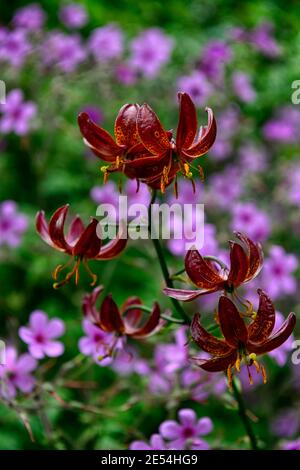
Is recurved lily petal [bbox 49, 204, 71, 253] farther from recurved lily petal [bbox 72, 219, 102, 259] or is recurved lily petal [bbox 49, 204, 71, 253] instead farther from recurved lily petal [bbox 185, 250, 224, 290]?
recurved lily petal [bbox 185, 250, 224, 290]

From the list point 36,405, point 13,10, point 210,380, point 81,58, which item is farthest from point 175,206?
point 13,10

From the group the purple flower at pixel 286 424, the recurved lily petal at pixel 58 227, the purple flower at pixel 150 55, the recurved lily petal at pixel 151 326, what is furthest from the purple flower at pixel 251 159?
the recurved lily petal at pixel 58 227

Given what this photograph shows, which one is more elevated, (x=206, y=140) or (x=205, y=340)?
(x=206, y=140)

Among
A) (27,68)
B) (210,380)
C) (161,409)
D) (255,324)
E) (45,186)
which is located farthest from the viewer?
(27,68)

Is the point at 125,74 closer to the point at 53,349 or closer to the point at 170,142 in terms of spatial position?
the point at 53,349

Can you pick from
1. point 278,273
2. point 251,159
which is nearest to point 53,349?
point 278,273

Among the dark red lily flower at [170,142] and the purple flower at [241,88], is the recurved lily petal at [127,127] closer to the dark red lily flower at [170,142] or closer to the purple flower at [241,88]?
the dark red lily flower at [170,142]

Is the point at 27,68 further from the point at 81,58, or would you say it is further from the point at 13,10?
the point at 13,10
